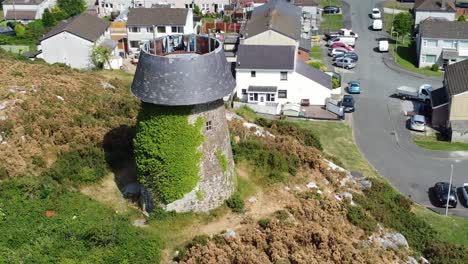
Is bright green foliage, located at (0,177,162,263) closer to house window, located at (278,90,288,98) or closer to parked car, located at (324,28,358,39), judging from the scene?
house window, located at (278,90,288,98)

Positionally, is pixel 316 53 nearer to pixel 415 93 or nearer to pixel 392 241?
pixel 415 93

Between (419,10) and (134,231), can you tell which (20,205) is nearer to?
(134,231)

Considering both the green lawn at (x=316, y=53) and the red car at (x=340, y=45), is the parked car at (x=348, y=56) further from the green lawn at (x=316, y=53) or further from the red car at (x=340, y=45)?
the red car at (x=340, y=45)

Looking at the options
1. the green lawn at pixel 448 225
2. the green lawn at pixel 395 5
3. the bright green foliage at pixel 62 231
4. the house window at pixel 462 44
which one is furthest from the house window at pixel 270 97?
the green lawn at pixel 395 5

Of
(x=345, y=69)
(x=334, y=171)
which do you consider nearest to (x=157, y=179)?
(x=334, y=171)

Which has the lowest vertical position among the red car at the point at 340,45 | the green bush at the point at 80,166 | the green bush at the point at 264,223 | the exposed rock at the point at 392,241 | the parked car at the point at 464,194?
the parked car at the point at 464,194

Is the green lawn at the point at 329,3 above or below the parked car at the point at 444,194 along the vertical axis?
above
